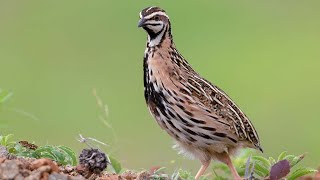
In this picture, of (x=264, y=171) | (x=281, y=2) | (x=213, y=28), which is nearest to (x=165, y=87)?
(x=264, y=171)

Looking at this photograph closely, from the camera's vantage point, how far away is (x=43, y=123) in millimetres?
19797

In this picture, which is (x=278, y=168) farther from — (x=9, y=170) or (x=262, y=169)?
(x=9, y=170)

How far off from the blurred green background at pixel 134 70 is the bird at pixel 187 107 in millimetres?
5256

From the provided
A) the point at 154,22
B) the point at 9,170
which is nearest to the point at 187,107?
the point at 154,22

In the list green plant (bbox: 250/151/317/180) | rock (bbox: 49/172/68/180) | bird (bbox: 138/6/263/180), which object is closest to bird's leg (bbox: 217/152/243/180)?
bird (bbox: 138/6/263/180)

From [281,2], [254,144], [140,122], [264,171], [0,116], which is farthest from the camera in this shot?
[281,2]

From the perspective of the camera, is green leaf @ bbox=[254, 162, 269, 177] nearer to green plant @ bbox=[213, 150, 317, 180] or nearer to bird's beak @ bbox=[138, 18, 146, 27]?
green plant @ bbox=[213, 150, 317, 180]

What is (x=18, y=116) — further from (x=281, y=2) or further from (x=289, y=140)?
(x=281, y=2)

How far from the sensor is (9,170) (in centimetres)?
874

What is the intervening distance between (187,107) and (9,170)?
2208mm

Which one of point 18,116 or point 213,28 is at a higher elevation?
point 213,28

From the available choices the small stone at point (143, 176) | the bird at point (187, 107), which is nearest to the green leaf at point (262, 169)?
the bird at point (187, 107)

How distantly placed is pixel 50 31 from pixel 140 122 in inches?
268

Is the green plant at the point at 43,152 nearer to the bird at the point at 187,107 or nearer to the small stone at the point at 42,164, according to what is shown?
the small stone at the point at 42,164
